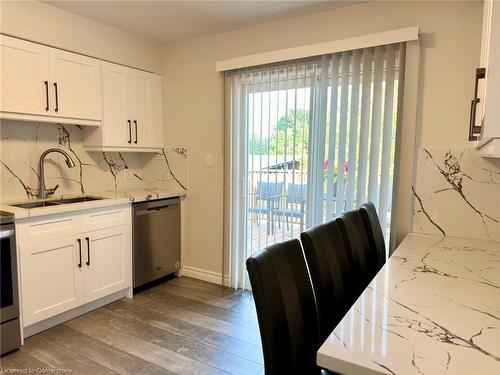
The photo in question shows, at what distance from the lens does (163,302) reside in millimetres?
2865

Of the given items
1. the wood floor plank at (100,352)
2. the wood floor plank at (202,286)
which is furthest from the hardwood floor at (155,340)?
the wood floor plank at (202,286)

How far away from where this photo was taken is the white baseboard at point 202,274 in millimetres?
3295

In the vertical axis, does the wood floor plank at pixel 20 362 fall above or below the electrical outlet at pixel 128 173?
below

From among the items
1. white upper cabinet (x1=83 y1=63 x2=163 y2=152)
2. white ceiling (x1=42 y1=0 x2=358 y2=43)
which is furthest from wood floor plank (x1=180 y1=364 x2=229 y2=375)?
white ceiling (x1=42 y1=0 x2=358 y2=43)

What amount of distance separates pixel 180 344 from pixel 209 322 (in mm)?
339

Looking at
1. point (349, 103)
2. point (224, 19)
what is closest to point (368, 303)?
point (349, 103)

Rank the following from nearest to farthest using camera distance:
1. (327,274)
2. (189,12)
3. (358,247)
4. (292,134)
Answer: (327,274)
(358,247)
(189,12)
(292,134)

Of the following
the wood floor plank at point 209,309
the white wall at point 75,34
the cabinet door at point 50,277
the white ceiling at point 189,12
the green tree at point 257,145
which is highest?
the white ceiling at point 189,12

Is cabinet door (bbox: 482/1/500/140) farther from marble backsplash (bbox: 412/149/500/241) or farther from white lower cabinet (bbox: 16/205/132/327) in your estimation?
white lower cabinet (bbox: 16/205/132/327)

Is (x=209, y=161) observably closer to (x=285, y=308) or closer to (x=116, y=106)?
(x=116, y=106)

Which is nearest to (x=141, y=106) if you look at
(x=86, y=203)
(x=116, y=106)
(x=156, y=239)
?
(x=116, y=106)

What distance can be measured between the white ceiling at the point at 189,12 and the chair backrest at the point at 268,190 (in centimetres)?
139

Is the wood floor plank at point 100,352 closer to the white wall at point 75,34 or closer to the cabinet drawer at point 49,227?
the cabinet drawer at point 49,227

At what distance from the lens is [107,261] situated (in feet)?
8.89
